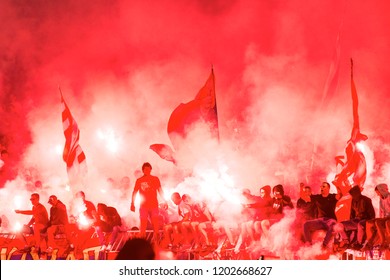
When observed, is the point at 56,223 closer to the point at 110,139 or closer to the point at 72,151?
the point at 72,151

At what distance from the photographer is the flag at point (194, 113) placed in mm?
8445

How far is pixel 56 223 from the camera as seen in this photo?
8609 mm

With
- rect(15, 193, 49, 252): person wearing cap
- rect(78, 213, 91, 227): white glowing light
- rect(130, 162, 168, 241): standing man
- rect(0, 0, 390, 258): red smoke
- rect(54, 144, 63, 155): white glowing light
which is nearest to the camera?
rect(0, 0, 390, 258): red smoke

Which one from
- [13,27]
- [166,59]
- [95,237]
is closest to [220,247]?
[95,237]

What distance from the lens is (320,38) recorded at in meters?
8.24

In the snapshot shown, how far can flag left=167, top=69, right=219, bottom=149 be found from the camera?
8445mm

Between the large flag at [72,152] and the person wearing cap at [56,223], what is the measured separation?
0.42m

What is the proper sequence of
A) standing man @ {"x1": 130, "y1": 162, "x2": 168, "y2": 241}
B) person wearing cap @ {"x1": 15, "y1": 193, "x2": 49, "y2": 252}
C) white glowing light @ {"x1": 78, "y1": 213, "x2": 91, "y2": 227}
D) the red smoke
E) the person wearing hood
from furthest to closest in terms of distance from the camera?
person wearing cap @ {"x1": 15, "y1": 193, "x2": 49, "y2": 252}, white glowing light @ {"x1": 78, "y1": 213, "x2": 91, "y2": 227}, standing man @ {"x1": 130, "y1": 162, "x2": 168, "y2": 241}, the red smoke, the person wearing hood

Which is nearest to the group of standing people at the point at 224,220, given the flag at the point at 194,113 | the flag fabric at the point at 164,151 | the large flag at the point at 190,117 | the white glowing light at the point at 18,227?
the white glowing light at the point at 18,227

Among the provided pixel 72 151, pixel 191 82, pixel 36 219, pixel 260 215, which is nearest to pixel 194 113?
pixel 191 82

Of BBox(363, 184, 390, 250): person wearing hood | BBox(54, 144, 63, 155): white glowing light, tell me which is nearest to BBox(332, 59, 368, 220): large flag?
BBox(363, 184, 390, 250): person wearing hood

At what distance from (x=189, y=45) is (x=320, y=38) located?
1880 mm

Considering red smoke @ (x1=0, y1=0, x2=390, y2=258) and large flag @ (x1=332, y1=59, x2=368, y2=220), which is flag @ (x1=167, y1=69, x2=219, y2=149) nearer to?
red smoke @ (x1=0, y1=0, x2=390, y2=258)
